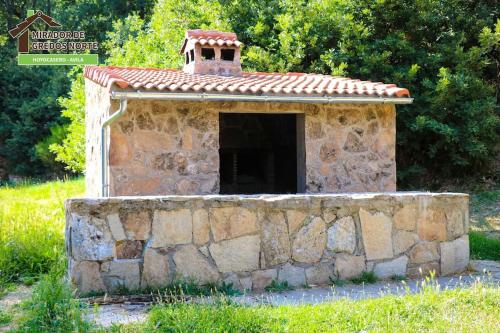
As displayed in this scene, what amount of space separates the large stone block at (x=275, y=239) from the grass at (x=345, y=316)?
1061 millimetres

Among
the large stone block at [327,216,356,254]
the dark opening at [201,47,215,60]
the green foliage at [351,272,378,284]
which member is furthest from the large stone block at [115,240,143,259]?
the dark opening at [201,47,215,60]

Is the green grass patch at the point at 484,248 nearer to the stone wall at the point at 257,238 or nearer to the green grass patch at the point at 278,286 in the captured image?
the stone wall at the point at 257,238

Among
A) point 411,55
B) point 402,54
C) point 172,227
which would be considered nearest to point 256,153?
point 402,54

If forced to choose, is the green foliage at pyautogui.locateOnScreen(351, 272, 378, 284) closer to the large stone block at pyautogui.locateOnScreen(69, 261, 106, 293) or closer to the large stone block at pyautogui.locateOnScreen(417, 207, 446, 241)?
the large stone block at pyautogui.locateOnScreen(417, 207, 446, 241)

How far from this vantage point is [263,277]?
6.36 meters

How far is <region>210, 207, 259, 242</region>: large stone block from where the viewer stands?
6223 mm

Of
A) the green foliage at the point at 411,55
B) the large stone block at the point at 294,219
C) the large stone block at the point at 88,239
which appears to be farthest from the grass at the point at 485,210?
the large stone block at the point at 88,239

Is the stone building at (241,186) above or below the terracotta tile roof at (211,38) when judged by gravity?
below

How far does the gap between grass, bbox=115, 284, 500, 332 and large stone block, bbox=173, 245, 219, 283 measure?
78 centimetres

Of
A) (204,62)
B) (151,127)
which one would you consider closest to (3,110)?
(204,62)

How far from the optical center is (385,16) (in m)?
15.6

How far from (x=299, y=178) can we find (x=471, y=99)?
7.08 m

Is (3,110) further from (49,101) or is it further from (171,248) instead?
(171,248)

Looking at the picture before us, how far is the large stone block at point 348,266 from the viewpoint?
6609 mm
